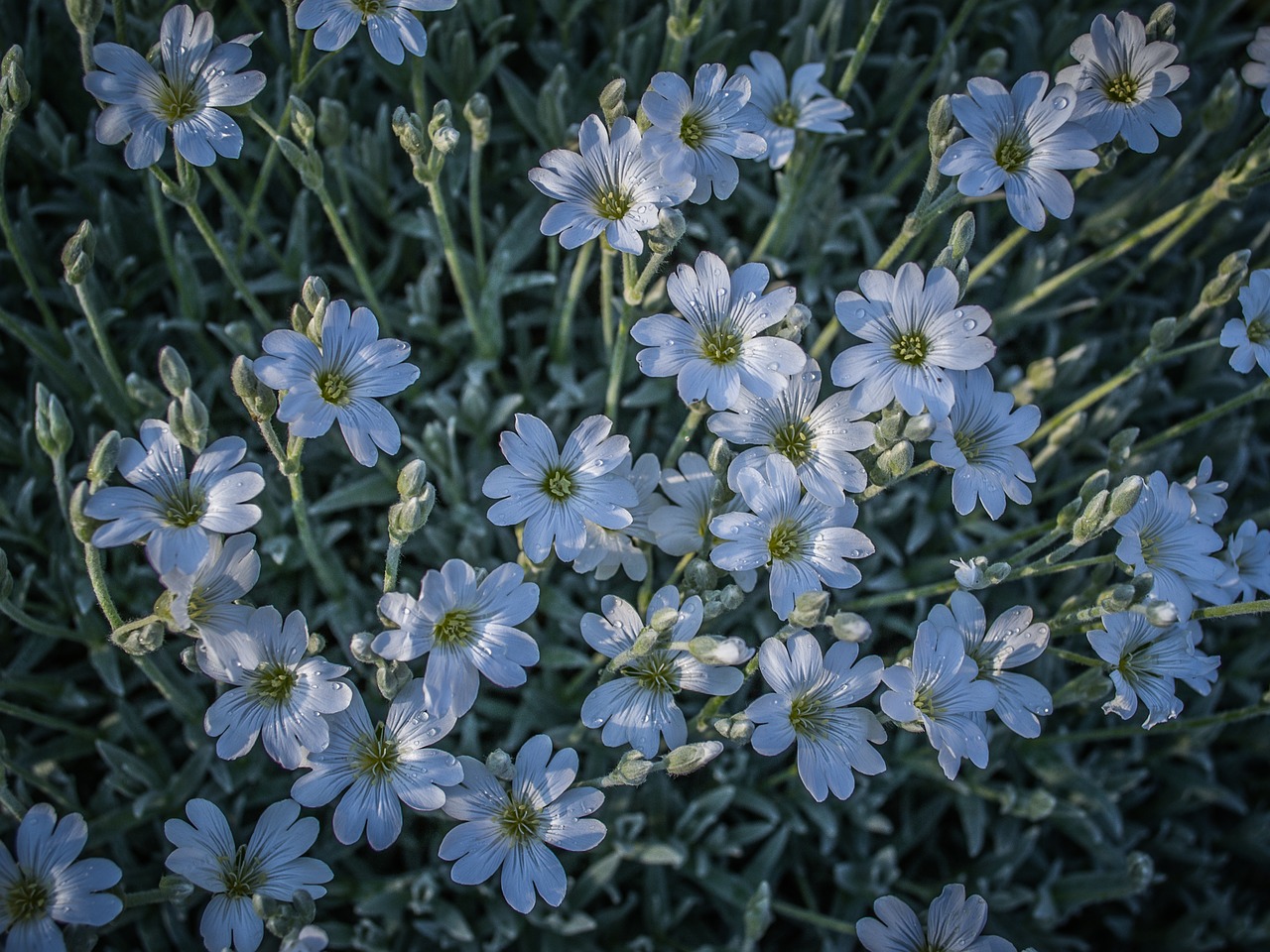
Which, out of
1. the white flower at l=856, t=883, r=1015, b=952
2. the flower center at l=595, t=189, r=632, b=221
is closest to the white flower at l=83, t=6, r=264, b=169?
the flower center at l=595, t=189, r=632, b=221

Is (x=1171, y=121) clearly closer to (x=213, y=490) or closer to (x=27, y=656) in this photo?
(x=213, y=490)

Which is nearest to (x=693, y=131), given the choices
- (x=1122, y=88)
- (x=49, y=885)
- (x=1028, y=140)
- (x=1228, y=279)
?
(x=1028, y=140)

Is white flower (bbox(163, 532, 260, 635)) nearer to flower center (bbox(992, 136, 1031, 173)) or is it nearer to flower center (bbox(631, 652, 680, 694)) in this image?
flower center (bbox(631, 652, 680, 694))

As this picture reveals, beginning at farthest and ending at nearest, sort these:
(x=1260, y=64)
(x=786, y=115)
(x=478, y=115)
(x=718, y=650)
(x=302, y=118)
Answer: (x=786, y=115)
(x=1260, y=64)
(x=478, y=115)
(x=302, y=118)
(x=718, y=650)

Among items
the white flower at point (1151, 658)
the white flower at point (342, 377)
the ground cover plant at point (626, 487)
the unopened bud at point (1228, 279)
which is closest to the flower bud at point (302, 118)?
the ground cover plant at point (626, 487)

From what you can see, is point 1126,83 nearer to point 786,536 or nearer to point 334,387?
point 786,536

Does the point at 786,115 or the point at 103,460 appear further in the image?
the point at 786,115

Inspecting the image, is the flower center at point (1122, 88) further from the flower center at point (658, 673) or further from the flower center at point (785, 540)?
the flower center at point (658, 673)

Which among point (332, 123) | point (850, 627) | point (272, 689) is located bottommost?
point (272, 689)
